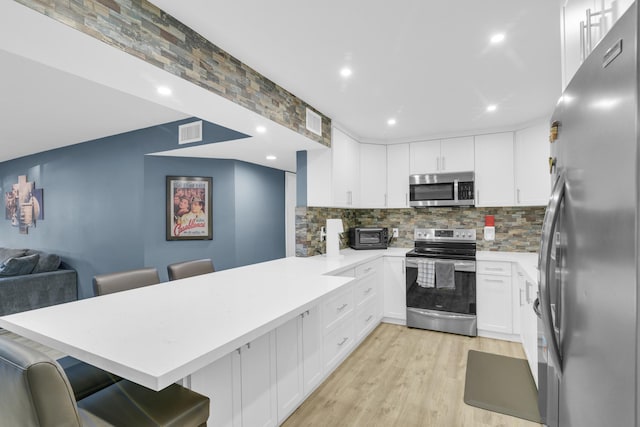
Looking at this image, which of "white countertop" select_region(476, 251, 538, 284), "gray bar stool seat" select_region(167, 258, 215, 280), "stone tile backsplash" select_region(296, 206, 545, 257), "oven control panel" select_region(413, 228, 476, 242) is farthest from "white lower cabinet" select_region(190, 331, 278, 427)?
"oven control panel" select_region(413, 228, 476, 242)

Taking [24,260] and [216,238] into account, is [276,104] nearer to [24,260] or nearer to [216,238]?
[216,238]

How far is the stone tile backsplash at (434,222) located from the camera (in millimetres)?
3406

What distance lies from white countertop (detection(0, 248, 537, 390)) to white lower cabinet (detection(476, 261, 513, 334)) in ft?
6.58

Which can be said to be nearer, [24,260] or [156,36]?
[156,36]

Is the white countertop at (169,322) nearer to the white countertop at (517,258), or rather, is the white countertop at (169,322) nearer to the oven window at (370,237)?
the white countertop at (517,258)

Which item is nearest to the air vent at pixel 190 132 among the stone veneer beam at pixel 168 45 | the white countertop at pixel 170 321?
the stone veneer beam at pixel 168 45

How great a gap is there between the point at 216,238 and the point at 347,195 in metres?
2.09

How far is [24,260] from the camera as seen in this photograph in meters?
4.28

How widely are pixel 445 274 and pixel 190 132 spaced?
10.5 feet

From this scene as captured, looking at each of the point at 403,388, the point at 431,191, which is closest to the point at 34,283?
the point at 403,388

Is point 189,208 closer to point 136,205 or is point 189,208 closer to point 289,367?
point 136,205

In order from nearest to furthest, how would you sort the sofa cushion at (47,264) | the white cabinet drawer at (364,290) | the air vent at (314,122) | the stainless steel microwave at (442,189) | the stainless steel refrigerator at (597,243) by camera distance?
the stainless steel refrigerator at (597,243), the air vent at (314,122), the white cabinet drawer at (364,290), the stainless steel microwave at (442,189), the sofa cushion at (47,264)

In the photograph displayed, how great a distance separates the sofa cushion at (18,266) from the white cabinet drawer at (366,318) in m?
4.58

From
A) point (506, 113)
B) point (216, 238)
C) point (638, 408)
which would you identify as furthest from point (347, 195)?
point (638, 408)
